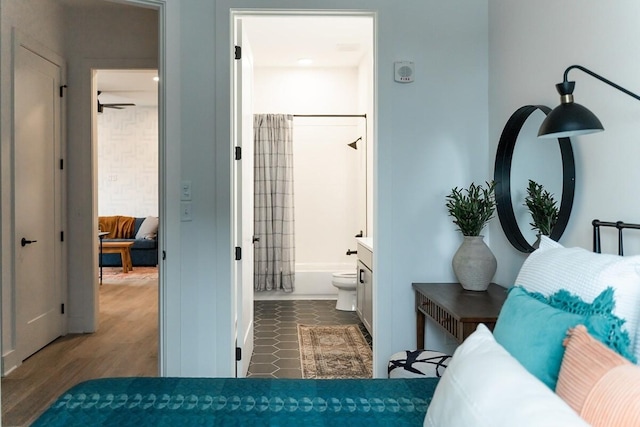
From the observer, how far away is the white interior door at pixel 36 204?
3.40 m

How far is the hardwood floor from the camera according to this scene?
2705mm

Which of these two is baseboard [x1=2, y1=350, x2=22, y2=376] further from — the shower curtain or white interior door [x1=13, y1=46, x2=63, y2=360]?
the shower curtain

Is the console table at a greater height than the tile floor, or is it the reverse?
the console table

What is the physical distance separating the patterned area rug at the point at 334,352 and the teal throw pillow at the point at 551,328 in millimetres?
2162

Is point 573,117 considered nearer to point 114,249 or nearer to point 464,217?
point 464,217

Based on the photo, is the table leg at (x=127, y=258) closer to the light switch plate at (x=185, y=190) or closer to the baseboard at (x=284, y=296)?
the baseboard at (x=284, y=296)

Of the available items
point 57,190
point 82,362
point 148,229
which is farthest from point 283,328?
point 148,229

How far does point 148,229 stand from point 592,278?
7761 millimetres

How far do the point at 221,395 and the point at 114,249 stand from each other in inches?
267

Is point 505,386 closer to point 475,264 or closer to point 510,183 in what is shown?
point 475,264

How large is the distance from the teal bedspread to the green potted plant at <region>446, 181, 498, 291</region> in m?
1.07

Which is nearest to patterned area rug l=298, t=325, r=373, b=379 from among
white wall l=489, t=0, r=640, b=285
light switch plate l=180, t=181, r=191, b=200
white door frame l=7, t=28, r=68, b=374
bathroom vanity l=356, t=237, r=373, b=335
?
bathroom vanity l=356, t=237, r=373, b=335

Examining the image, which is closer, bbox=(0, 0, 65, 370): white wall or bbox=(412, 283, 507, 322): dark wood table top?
bbox=(412, 283, 507, 322): dark wood table top

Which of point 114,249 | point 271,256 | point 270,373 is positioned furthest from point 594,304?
point 114,249
